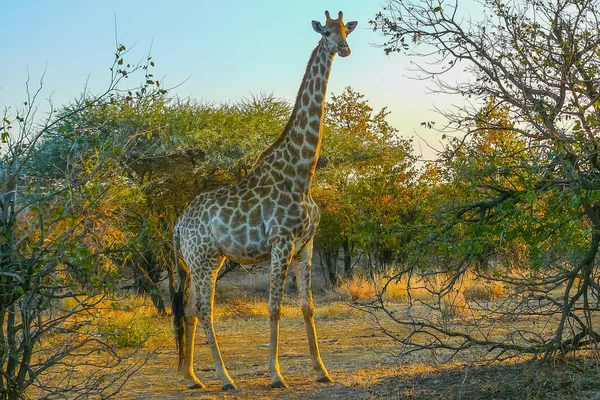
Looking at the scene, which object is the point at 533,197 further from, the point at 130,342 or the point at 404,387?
the point at 130,342

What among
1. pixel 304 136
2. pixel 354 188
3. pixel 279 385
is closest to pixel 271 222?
pixel 304 136

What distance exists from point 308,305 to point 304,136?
5.82ft

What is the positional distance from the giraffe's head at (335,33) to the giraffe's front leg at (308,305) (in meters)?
2.04

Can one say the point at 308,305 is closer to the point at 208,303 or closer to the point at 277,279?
the point at 277,279

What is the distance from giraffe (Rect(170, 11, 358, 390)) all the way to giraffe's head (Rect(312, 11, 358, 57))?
0.01 meters

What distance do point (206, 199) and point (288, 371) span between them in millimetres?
2077

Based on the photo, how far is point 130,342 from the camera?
10312 mm

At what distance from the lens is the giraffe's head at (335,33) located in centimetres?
775

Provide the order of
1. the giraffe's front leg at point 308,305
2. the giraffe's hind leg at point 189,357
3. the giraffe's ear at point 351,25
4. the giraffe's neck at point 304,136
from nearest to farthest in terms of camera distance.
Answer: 1. the giraffe's front leg at point 308,305
2. the giraffe's hind leg at point 189,357
3. the giraffe's neck at point 304,136
4. the giraffe's ear at point 351,25

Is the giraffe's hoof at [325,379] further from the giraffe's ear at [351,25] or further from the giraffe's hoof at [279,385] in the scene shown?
the giraffe's ear at [351,25]

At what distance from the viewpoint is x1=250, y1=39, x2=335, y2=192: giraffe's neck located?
779 centimetres

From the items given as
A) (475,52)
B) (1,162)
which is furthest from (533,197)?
(1,162)

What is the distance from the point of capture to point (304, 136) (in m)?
7.88

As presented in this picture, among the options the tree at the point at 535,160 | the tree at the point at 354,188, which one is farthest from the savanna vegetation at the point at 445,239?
the tree at the point at 354,188
